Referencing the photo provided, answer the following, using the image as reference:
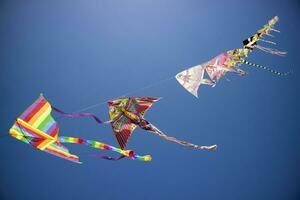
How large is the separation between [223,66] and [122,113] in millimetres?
631

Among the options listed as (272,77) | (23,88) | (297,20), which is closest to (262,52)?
(272,77)

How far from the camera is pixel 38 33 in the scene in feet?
5.93

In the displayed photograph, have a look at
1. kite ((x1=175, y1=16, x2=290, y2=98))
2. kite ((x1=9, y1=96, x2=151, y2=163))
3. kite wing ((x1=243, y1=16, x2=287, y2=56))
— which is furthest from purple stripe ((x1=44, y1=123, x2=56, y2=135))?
kite wing ((x1=243, y1=16, x2=287, y2=56))

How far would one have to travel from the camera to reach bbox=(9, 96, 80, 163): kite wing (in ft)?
4.35

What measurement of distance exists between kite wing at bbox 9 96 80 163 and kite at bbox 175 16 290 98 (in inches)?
26.7

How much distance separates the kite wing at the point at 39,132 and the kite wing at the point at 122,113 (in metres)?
0.25

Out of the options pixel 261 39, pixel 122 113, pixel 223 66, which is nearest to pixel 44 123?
pixel 122 113

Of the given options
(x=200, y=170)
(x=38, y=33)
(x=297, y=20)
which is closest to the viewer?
(x=38, y=33)

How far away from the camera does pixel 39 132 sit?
1.34 metres

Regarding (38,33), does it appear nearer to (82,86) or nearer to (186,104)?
(82,86)

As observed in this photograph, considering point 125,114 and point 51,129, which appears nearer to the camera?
point 51,129

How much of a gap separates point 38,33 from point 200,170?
1.21 meters

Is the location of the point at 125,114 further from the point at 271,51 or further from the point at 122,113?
the point at 271,51

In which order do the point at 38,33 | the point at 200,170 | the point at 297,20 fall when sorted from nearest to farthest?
the point at 38,33, the point at 200,170, the point at 297,20
